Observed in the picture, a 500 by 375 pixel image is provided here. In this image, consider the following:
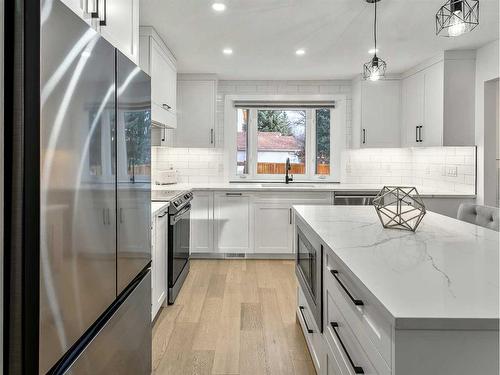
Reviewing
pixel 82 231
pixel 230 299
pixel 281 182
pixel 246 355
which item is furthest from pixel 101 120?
pixel 281 182

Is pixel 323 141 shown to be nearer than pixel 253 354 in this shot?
No

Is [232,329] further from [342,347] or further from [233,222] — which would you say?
[233,222]

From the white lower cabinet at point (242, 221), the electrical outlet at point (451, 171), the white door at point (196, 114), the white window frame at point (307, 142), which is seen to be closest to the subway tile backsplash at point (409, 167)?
the electrical outlet at point (451, 171)

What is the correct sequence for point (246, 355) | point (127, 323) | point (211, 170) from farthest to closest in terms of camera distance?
1. point (211, 170)
2. point (246, 355)
3. point (127, 323)

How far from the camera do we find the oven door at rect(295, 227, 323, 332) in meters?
1.85

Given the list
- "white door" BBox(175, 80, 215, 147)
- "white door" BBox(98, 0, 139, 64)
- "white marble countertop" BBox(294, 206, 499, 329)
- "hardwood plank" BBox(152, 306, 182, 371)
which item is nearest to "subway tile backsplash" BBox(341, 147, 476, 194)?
"white door" BBox(175, 80, 215, 147)

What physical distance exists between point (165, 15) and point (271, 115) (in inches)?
102

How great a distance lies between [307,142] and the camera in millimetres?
5391

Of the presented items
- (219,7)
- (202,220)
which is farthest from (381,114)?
(219,7)

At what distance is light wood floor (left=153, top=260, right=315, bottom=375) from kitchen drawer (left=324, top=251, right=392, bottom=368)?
37.2 inches

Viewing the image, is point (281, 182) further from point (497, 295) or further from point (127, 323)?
point (497, 295)

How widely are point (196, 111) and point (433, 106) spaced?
2740mm

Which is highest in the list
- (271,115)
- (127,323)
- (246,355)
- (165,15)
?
(165,15)

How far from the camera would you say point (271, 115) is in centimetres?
538
